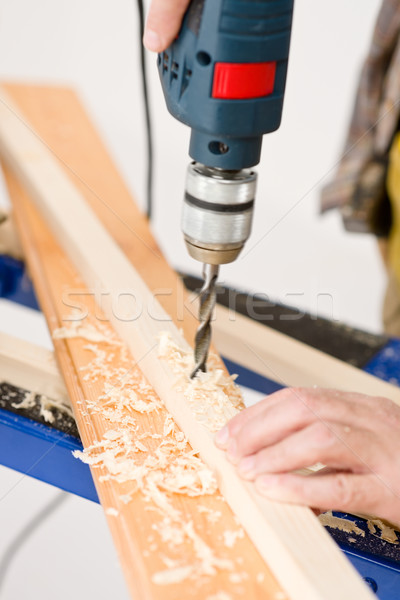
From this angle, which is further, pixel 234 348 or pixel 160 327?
pixel 234 348

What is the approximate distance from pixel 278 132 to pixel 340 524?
342 cm

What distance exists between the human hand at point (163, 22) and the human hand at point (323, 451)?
1.64ft

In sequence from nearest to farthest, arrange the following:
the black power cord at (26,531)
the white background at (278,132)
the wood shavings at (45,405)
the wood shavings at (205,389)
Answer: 1. the wood shavings at (205,389)
2. the wood shavings at (45,405)
3. the black power cord at (26,531)
4. the white background at (278,132)

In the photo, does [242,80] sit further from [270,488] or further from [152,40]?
[270,488]

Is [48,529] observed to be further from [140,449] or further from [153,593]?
[153,593]

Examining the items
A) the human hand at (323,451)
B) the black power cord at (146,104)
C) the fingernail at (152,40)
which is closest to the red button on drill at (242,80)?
the fingernail at (152,40)

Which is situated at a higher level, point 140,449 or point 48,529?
point 140,449

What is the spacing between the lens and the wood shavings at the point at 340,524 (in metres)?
0.92

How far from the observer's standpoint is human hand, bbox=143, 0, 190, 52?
0.82 metres

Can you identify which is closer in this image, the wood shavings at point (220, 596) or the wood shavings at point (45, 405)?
the wood shavings at point (220, 596)

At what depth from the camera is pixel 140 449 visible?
34.6 inches

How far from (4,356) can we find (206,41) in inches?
25.1

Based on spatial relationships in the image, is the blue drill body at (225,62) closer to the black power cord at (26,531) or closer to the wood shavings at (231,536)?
the wood shavings at (231,536)

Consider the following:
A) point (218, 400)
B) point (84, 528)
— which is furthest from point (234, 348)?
point (84, 528)
